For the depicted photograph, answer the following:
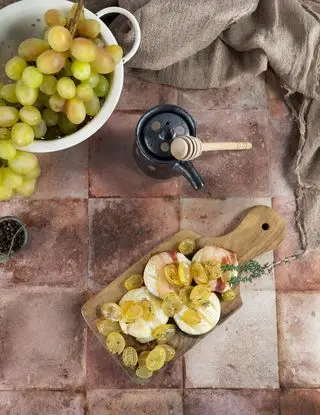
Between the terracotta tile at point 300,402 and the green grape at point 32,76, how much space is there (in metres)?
0.71

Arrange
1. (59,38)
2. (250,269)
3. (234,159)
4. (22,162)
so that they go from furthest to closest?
(234,159) < (250,269) < (22,162) < (59,38)

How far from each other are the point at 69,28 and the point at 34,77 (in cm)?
9

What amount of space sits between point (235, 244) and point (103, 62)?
42cm

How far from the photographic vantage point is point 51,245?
1.12 meters

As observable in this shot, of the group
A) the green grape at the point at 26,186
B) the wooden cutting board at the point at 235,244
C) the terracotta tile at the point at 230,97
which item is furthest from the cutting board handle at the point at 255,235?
the green grape at the point at 26,186

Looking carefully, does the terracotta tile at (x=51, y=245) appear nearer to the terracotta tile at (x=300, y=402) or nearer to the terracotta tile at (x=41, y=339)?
the terracotta tile at (x=41, y=339)

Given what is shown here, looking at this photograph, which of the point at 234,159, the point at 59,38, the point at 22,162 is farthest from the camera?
the point at 234,159

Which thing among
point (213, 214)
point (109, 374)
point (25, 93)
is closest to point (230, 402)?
point (109, 374)

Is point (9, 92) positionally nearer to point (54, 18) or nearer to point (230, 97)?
point (54, 18)

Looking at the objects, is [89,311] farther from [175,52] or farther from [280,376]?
[175,52]

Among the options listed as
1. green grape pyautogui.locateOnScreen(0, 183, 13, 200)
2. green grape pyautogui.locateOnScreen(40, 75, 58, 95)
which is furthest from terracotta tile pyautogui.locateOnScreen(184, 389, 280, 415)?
green grape pyautogui.locateOnScreen(40, 75, 58, 95)

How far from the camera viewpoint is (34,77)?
862 millimetres

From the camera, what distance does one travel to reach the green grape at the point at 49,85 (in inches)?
34.8

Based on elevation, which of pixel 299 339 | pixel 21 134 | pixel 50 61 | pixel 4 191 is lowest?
pixel 299 339
